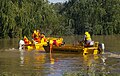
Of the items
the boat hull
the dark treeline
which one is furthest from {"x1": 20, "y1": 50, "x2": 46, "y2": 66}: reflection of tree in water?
the dark treeline

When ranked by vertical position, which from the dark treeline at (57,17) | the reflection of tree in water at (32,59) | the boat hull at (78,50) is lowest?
the reflection of tree in water at (32,59)

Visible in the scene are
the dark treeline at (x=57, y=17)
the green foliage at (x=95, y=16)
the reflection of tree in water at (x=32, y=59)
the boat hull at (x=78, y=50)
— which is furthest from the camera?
the green foliage at (x=95, y=16)

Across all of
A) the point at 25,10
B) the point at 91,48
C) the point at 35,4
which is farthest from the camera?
the point at 35,4

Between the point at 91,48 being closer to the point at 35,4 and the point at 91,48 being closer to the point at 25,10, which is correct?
the point at 25,10

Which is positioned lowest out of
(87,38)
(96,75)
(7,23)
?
(96,75)

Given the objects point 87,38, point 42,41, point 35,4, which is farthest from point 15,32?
point 87,38

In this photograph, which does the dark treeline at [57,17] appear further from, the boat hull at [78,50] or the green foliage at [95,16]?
the boat hull at [78,50]

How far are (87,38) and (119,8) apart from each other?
55.8 m

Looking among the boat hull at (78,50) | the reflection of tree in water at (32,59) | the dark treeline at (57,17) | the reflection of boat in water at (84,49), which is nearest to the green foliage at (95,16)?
the dark treeline at (57,17)

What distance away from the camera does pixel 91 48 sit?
22.5 meters

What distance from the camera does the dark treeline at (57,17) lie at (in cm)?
4312

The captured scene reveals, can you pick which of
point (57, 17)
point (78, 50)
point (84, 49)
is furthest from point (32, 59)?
point (57, 17)

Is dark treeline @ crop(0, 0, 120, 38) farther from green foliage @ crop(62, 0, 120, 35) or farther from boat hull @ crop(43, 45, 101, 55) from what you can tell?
boat hull @ crop(43, 45, 101, 55)

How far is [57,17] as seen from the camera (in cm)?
6009
